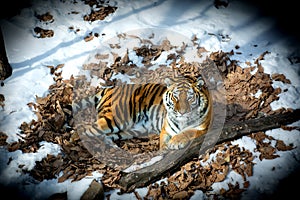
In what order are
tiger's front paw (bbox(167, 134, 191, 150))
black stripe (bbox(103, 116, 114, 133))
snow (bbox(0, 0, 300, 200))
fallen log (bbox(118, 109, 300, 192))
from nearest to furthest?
fallen log (bbox(118, 109, 300, 192)) < snow (bbox(0, 0, 300, 200)) < tiger's front paw (bbox(167, 134, 191, 150)) < black stripe (bbox(103, 116, 114, 133))

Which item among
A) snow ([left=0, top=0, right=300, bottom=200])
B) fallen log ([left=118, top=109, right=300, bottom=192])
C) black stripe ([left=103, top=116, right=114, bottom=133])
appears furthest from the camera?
black stripe ([left=103, top=116, right=114, bottom=133])

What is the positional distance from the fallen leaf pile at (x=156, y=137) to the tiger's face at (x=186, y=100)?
0.50 m

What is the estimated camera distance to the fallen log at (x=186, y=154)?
121 inches

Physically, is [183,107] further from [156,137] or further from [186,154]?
[156,137]

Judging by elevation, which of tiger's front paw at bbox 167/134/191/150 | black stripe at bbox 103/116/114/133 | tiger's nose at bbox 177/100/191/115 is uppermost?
tiger's nose at bbox 177/100/191/115

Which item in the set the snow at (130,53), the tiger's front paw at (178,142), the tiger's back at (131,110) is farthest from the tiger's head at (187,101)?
the snow at (130,53)

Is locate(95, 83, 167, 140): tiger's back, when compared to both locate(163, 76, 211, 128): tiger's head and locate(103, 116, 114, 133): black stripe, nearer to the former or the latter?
locate(103, 116, 114, 133): black stripe

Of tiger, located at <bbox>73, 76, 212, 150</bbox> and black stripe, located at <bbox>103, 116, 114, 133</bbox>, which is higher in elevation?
tiger, located at <bbox>73, 76, 212, 150</bbox>

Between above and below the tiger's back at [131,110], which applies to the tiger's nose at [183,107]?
above

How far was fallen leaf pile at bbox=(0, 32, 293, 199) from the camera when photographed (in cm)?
324

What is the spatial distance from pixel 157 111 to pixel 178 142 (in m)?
0.73

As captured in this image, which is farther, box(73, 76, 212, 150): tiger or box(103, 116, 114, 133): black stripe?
box(103, 116, 114, 133): black stripe

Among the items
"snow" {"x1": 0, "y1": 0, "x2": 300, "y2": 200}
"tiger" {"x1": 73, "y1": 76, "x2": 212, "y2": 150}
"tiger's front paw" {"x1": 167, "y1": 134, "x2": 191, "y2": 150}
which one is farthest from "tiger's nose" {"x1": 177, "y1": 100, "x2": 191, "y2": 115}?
"snow" {"x1": 0, "y1": 0, "x2": 300, "y2": 200}

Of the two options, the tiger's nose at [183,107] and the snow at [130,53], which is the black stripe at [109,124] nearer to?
the snow at [130,53]
